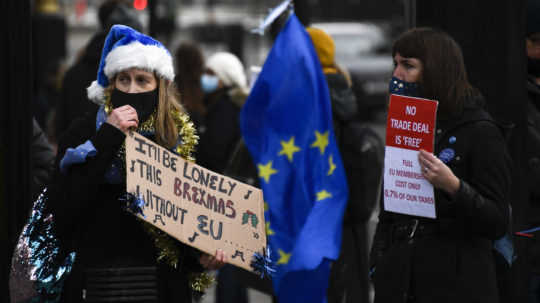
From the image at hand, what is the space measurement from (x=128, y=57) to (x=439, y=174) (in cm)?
126

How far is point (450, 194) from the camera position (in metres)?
3.55


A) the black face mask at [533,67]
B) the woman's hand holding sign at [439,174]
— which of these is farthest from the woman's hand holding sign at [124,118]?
the black face mask at [533,67]

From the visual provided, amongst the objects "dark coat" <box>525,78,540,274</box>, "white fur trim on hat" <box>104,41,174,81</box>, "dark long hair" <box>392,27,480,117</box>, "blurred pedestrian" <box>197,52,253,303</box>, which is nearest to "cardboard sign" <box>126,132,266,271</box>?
"white fur trim on hat" <box>104,41,174,81</box>

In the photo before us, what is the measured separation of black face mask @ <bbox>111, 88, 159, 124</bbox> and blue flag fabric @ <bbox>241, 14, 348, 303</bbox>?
1.75 meters

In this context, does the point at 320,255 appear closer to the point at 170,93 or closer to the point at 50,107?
the point at 170,93

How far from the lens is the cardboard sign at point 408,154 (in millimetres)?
3564

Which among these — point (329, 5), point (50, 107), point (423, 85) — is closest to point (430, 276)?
point (423, 85)

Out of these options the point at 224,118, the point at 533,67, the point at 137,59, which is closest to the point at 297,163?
the point at 533,67

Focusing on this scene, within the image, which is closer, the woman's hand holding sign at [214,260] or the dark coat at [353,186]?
the woman's hand holding sign at [214,260]

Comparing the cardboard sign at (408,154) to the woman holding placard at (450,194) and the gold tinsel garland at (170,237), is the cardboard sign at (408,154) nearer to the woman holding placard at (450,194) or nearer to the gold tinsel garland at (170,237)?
the woman holding placard at (450,194)

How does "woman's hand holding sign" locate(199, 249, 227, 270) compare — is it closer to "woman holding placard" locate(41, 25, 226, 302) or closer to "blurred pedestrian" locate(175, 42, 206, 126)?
"woman holding placard" locate(41, 25, 226, 302)

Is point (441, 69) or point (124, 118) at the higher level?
point (441, 69)

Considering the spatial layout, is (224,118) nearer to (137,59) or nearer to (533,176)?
(533,176)

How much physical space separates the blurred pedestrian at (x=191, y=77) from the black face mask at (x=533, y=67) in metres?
3.50
